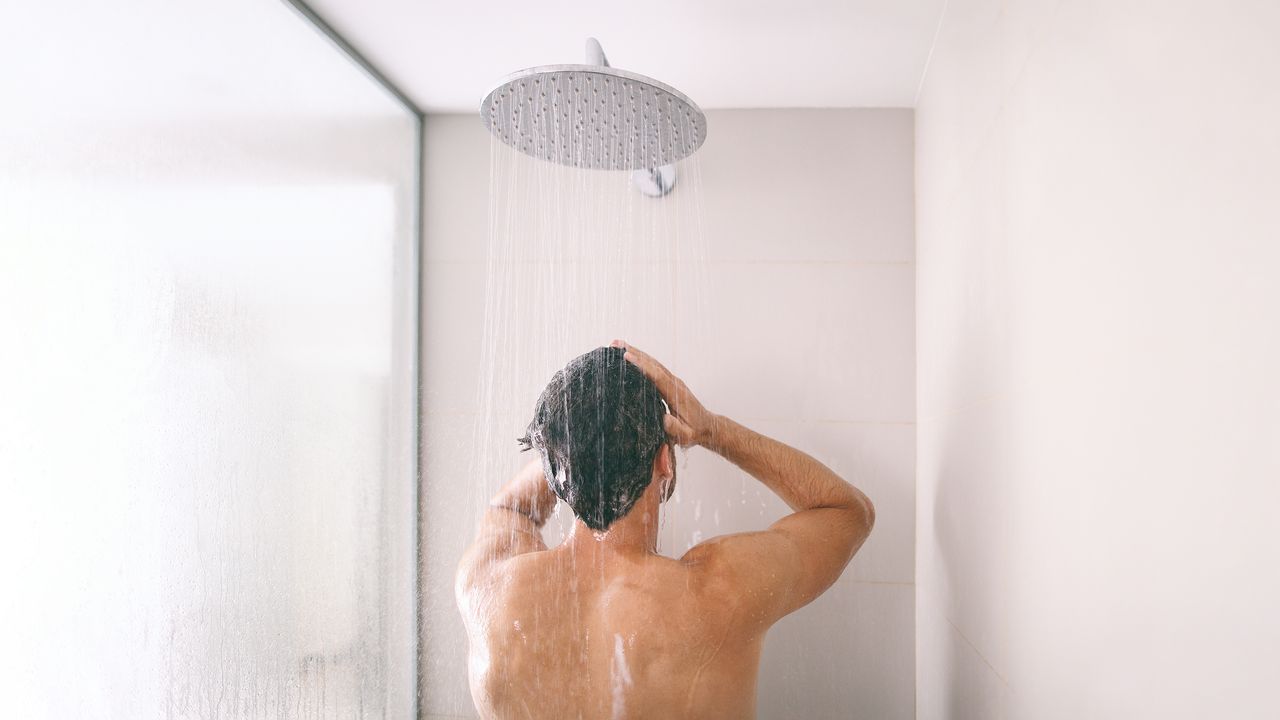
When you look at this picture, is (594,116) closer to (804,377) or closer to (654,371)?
(654,371)

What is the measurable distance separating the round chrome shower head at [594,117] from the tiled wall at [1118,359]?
36 cm

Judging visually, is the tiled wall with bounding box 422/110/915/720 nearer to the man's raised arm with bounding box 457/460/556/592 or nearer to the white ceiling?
the white ceiling

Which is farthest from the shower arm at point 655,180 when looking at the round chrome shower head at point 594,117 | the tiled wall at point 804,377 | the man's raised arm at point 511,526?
the man's raised arm at point 511,526

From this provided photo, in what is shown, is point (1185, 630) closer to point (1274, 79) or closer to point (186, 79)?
point (1274, 79)

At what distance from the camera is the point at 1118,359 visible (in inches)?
24.9

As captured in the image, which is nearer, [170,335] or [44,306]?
[44,306]

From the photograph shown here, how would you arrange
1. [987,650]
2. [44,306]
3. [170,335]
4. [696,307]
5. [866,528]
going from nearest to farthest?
[44,306] → [170,335] → [987,650] → [866,528] → [696,307]

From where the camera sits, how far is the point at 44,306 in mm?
714

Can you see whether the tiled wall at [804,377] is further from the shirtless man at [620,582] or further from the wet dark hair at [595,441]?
the wet dark hair at [595,441]

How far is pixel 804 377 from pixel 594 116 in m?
0.67

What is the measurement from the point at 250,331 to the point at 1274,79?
3.18 ft

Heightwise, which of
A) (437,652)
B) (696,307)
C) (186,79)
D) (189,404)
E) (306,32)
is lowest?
(437,652)

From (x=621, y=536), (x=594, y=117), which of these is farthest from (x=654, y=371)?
(x=594, y=117)

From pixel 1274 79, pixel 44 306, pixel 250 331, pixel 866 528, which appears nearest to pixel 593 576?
pixel 866 528
